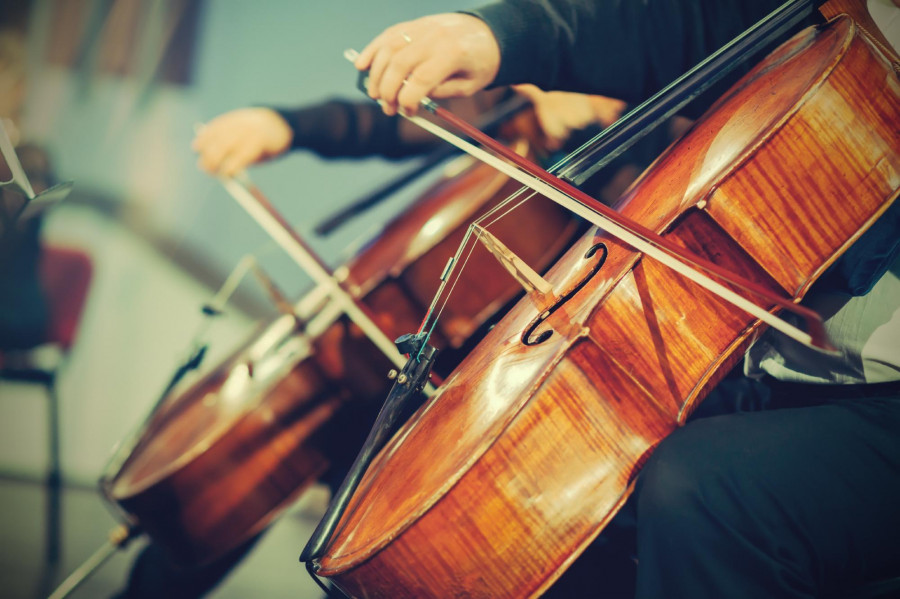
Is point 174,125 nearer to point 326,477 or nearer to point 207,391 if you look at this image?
point 207,391

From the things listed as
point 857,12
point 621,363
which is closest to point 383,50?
point 621,363

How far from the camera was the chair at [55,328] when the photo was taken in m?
1.88

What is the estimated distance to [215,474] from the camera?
1121mm

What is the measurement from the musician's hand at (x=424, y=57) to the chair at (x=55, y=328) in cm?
179

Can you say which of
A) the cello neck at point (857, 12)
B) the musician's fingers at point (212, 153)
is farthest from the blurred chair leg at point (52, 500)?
the cello neck at point (857, 12)

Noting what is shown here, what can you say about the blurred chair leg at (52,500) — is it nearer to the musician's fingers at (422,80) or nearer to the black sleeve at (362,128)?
the black sleeve at (362,128)

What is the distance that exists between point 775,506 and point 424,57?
0.78m

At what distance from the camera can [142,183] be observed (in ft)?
6.43

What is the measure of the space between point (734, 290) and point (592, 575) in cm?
63

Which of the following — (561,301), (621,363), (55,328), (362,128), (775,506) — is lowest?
(775,506)

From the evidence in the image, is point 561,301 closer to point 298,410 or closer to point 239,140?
point 298,410

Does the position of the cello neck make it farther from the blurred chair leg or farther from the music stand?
the blurred chair leg

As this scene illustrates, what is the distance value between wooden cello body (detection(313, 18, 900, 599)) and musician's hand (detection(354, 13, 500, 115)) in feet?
1.30

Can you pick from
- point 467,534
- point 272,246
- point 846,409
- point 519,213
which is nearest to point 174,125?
point 272,246
